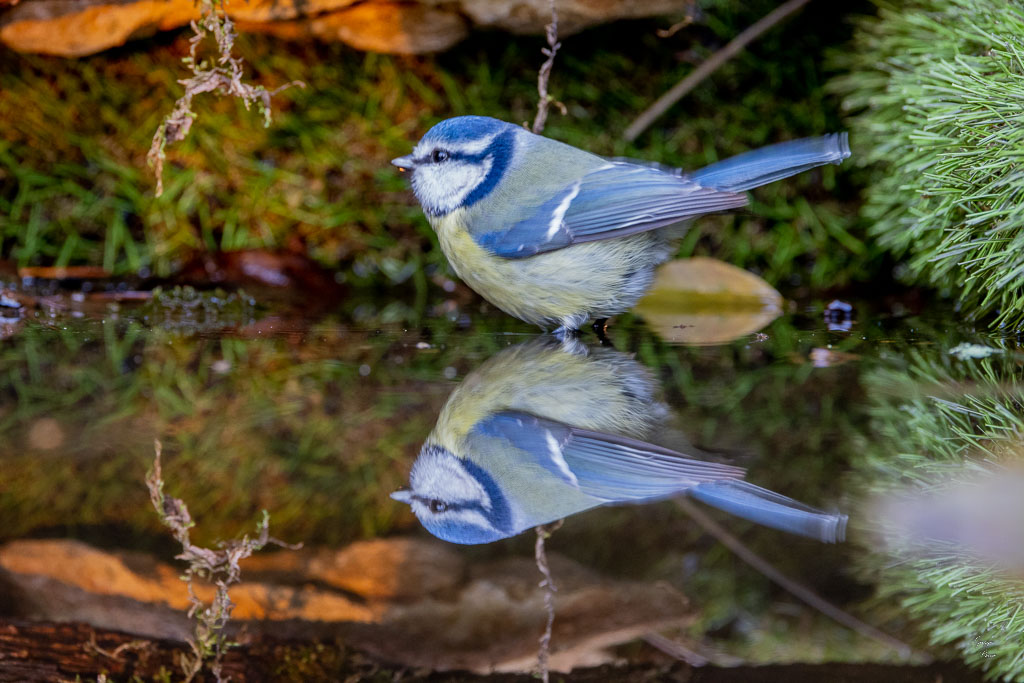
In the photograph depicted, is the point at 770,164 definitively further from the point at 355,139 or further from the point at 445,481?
the point at 355,139

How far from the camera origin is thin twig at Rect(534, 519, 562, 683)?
92cm

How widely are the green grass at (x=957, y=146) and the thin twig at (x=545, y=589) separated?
1211mm

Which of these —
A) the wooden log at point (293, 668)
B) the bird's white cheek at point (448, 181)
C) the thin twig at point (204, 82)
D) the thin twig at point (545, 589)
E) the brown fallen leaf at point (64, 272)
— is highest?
the thin twig at point (204, 82)

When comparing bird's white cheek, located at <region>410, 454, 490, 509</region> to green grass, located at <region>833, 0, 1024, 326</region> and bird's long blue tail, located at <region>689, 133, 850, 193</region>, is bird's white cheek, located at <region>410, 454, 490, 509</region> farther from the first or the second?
green grass, located at <region>833, 0, 1024, 326</region>

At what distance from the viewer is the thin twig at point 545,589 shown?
92 cm

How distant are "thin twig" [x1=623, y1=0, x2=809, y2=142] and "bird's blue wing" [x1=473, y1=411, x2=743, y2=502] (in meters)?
1.62

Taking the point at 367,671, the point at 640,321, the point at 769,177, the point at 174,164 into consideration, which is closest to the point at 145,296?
the point at 174,164

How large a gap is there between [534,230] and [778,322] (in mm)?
835

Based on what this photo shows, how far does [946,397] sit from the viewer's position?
1.77m

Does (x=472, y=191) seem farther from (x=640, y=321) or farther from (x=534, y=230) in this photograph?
(x=640, y=321)

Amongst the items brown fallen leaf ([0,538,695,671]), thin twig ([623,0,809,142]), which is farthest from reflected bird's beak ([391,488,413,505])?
thin twig ([623,0,809,142])

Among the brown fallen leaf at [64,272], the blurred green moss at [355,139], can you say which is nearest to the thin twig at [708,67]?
the blurred green moss at [355,139]

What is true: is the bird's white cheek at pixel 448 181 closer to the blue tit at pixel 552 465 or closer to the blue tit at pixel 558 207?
the blue tit at pixel 558 207

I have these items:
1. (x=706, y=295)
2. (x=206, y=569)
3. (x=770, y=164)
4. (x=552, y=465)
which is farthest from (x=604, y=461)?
(x=706, y=295)
